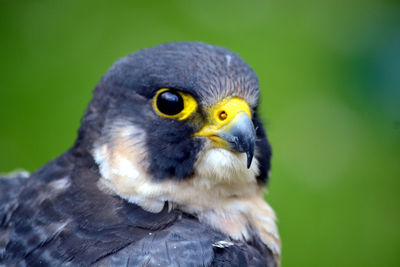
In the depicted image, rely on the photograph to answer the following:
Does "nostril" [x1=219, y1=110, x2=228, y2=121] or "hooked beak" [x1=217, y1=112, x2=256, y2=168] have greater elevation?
"nostril" [x1=219, y1=110, x2=228, y2=121]

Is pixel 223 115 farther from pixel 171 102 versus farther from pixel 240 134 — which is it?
pixel 171 102

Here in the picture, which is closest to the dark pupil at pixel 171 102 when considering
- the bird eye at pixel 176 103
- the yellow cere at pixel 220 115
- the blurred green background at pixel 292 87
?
the bird eye at pixel 176 103

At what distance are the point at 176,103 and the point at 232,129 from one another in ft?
1.01

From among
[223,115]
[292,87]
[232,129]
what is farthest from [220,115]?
[292,87]

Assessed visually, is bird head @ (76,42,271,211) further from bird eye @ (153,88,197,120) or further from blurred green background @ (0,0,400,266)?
blurred green background @ (0,0,400,266)

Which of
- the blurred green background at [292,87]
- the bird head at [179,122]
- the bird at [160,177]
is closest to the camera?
the bird at [160,177]

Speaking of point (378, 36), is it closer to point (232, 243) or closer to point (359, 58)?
point (359, 58)

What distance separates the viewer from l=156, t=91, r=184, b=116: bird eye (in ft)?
9.06

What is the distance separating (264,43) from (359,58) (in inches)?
49.7

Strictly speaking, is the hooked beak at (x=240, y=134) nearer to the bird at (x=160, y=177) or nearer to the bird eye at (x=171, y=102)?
the bird at (x=160, y=177)

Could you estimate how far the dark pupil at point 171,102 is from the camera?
2760mm

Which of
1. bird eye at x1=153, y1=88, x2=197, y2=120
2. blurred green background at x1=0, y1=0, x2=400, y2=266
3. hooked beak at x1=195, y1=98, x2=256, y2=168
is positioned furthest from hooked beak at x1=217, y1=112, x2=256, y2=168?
blurred green background at x1=0, y1=0, x2=400, y2=266

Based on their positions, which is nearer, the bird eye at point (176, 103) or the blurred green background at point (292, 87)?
the bird eye at point (176, 103)

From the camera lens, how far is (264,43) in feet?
23.6
